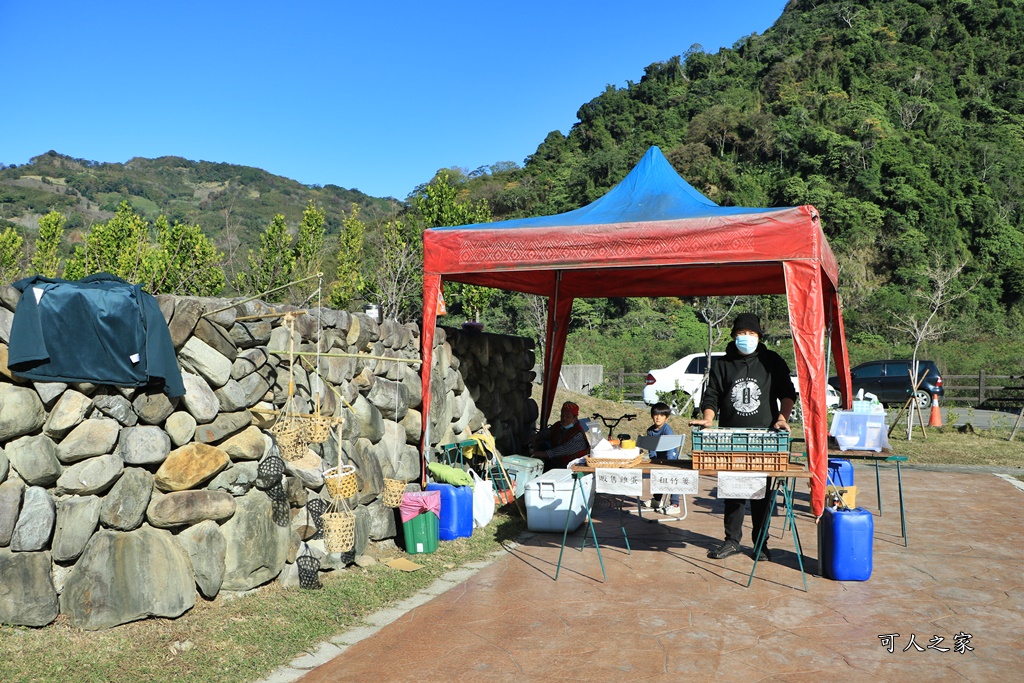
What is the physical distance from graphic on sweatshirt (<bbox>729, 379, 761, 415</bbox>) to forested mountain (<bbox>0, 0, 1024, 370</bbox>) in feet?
62.5

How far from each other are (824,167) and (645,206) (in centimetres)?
3903

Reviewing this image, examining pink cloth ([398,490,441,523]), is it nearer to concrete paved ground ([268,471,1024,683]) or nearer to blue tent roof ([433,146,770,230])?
concrete paved ground ([268,471,1024,683])

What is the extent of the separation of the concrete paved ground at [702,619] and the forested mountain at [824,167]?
62.2ft

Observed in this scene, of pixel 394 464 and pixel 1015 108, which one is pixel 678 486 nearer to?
pixel 394 464

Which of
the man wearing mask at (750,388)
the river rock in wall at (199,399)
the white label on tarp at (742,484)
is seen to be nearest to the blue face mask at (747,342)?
the man wearing mask at (750,388)

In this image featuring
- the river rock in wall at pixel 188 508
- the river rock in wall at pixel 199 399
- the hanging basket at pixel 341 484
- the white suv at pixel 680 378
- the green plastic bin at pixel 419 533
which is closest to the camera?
the river rock in wall at pixel 188 508

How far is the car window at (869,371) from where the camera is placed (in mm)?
22031

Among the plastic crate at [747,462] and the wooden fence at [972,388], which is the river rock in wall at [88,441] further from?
the wooden fence at [972,388]

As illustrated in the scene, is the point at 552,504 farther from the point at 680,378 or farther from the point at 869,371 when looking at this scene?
the point at 869,371

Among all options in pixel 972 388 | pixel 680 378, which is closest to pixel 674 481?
pixel 680 378

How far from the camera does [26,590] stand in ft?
15.4

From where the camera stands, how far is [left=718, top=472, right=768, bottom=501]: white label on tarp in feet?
19.7

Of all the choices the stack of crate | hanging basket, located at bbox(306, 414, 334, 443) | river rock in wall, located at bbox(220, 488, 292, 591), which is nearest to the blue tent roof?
the stack of crate

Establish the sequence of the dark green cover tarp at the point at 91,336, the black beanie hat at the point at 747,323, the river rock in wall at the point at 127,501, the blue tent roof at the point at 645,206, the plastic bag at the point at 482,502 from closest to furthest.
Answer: the dark green cover tarp at the point at 91,336 < the river rock in wall at the point at 127,501 < the black beanie hat at the point at 747,323 < the blue tent roof at the point at 645,206 < the plastic bag at the point at 482,502
